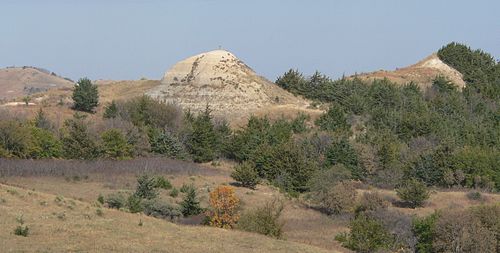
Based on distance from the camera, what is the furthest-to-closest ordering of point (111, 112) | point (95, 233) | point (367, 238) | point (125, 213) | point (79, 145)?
point (111, 112) → point (79, 145) → point (367, 238) → point (125, 213) → point (95, 233)

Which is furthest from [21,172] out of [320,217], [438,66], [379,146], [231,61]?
[438,66]

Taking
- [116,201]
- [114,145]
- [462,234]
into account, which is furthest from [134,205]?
[114,145]

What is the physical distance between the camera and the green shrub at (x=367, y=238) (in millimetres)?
40312

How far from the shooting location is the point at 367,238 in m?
40.7

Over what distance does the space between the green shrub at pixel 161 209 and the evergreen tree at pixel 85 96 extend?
4104 centimetres

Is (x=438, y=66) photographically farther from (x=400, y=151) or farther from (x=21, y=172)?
(x=21, y=172)

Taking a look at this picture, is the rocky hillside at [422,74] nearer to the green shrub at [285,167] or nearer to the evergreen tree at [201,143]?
the evergreen tree at [201,143]

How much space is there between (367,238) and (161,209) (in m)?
13.4

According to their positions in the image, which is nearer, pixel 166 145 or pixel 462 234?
pixel 462 234

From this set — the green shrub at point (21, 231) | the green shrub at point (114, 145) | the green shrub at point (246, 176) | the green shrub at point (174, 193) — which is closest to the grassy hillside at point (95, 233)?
the green shrub at point (21, 231)

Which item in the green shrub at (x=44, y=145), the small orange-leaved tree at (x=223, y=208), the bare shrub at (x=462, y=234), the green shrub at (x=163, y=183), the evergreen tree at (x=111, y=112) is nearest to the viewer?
the bare shrub at (x=462, y=234)

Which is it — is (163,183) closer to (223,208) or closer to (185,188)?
(185,188)

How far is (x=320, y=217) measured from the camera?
171 feet

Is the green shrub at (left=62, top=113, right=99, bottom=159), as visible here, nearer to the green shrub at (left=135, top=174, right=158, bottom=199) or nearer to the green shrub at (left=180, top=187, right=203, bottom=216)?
the green shrub at (left=135, top=174, right=158, bottom=199)
